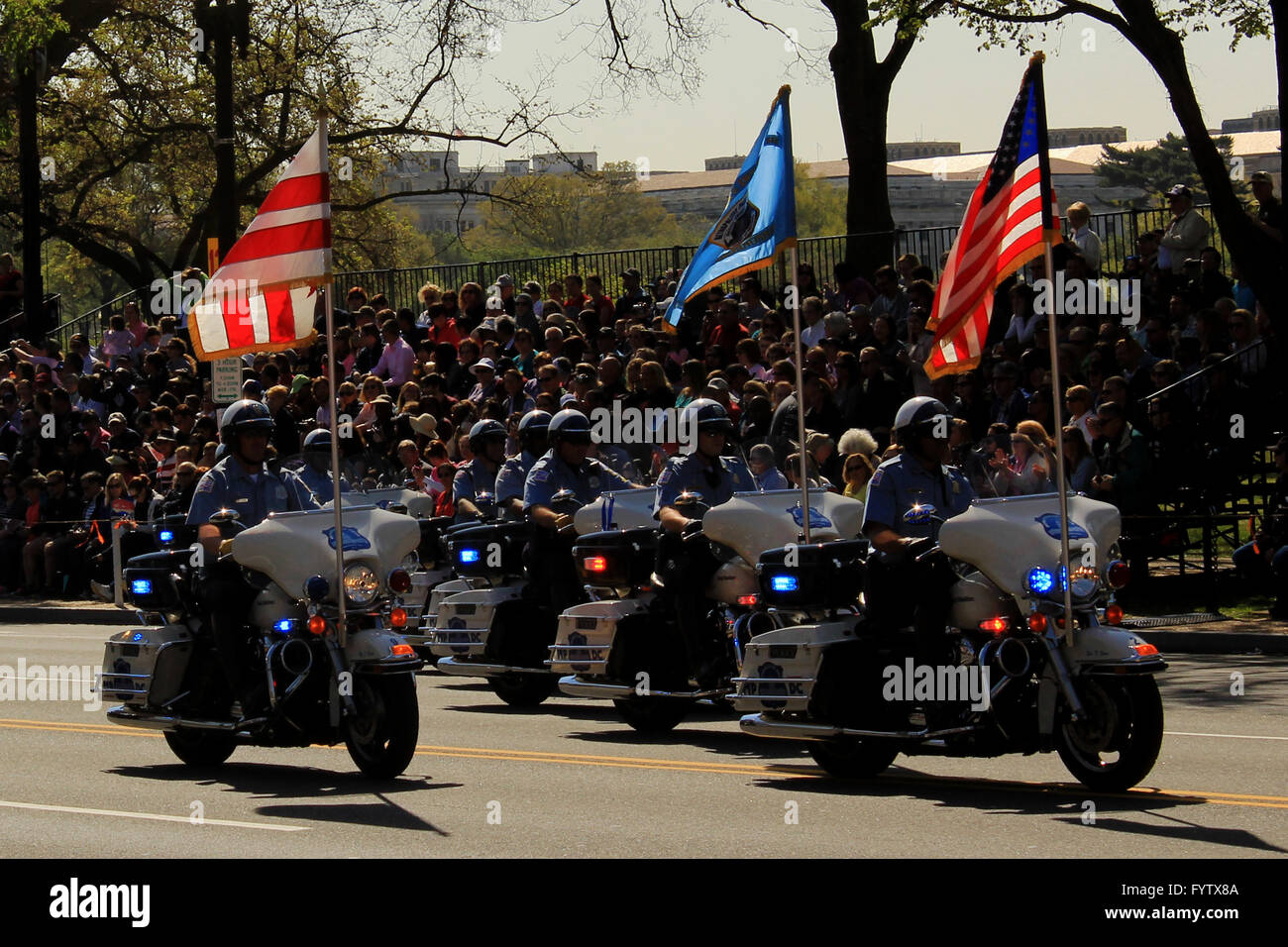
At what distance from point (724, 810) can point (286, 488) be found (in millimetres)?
3717

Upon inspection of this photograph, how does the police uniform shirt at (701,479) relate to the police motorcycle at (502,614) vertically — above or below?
above

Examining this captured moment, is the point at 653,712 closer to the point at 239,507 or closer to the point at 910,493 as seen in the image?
the point at 239,507

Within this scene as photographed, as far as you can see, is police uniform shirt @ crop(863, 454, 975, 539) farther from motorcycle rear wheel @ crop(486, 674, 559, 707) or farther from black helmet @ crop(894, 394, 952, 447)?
motorcycle rear wheel @ crop(486, 674, 559, 707)

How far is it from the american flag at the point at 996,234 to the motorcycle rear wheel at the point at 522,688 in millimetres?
5298

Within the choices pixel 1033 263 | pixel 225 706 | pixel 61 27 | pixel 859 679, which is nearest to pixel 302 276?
pixel 225 706

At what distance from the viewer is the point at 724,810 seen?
9.89m

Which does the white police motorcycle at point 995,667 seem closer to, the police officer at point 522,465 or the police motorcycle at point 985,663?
the police motorcycle at point 985,663

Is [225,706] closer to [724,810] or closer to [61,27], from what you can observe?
[724,810]

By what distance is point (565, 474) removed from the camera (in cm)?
1484

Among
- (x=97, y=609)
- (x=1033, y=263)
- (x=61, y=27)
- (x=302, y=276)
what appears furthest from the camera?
(x=61, y=27)

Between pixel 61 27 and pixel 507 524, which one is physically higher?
pixel 61 27

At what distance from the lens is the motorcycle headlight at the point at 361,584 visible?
11.0m

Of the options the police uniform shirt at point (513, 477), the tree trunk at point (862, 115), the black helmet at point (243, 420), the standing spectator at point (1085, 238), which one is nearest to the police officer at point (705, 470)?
the police uniform shirt at point (513, 477)

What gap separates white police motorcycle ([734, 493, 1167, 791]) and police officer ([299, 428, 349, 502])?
129 inches
